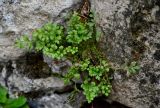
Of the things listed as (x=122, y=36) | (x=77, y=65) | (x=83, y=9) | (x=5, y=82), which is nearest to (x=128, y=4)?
(x=122, y=36)

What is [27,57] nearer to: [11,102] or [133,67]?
[11,102]

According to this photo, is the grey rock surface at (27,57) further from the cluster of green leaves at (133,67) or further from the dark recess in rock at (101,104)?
the cluster of green leaves at (133,67)

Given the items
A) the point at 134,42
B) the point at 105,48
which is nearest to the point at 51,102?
the point at 105,48

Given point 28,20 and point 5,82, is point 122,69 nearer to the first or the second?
point 28,20

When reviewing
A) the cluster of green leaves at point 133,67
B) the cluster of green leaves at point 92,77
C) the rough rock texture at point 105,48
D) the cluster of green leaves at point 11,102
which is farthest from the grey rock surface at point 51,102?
the cluster of green leaves at point 133,67

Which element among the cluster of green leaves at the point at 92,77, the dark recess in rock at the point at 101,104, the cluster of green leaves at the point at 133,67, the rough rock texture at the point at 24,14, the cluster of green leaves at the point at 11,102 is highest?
the rough rock texture at the point at 24,14
